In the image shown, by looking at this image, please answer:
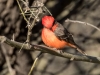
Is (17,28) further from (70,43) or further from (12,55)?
(70,43)

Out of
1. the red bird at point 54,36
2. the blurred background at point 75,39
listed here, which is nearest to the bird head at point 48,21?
the red bird at point 54,36

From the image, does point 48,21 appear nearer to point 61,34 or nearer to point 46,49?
point 46,49

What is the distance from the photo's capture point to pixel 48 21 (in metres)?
2.69

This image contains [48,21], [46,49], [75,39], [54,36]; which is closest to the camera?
[46,49]

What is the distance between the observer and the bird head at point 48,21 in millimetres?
2645

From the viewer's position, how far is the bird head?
264cm

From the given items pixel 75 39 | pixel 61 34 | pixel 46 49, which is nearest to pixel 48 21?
pixel 46 49

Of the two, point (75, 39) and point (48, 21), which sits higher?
point (48, 21)

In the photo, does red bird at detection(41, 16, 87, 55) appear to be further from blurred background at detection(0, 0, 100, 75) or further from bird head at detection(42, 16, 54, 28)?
blurred background at detection(0, 0, 100, 75)

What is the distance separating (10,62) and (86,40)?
4.76 ft

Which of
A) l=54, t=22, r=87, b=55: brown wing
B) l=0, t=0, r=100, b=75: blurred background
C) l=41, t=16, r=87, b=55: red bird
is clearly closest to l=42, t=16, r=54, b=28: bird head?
l=41, t=16, r=87, b=55: red bird

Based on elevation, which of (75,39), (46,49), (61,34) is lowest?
(75,39)

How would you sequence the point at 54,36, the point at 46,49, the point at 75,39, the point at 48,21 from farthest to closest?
the point at 75,39 → the point at 54,36 → the point at 48,21 → the point at 46,49

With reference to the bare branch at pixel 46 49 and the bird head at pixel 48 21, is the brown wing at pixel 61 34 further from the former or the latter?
the bare branch at pixel 46 49
